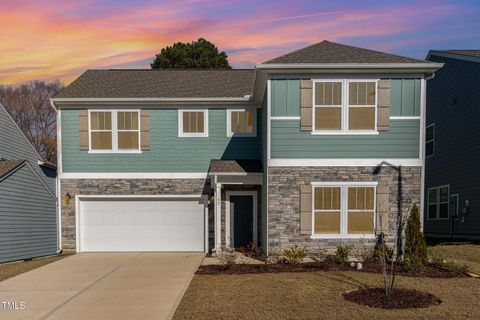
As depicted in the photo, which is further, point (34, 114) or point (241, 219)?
point (34, 114)

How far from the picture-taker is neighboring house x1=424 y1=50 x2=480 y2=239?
18062mm

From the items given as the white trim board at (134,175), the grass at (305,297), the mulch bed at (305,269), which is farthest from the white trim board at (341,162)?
the white trim board at (134,175)

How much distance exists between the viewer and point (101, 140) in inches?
622

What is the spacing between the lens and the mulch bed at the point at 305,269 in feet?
35.5

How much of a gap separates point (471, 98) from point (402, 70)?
771 cm

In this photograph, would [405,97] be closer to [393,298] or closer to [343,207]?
[343,207]

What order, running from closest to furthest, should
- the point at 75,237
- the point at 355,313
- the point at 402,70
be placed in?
the point at 355,313 < the point at 402,70 < the point at 75,237

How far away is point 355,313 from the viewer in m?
7.48

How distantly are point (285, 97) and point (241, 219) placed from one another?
4.97 m

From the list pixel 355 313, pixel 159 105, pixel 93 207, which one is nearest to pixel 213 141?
pixel 159 105

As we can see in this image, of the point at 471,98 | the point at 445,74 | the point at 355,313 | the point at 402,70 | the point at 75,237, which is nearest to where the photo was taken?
the point at 355,313

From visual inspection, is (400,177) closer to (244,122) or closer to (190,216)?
(244,122)

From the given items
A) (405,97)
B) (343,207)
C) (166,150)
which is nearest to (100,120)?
(166,150)

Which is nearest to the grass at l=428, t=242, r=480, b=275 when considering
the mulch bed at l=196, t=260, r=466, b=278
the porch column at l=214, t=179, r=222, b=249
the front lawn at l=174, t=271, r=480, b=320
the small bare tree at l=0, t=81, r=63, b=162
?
the mulch bed at l=196, t=260, r=466, b=278
